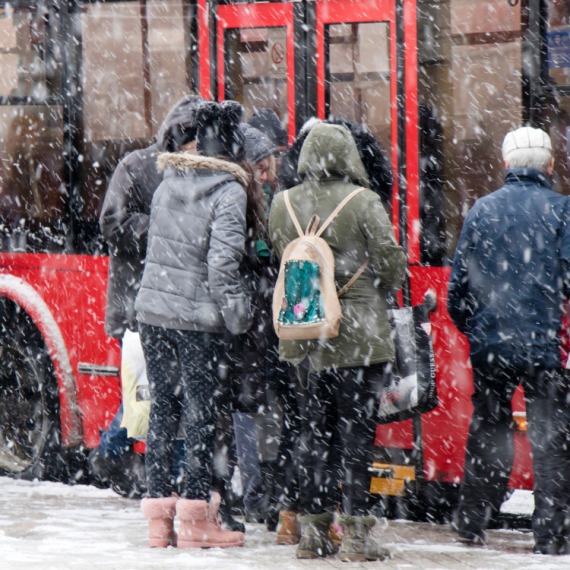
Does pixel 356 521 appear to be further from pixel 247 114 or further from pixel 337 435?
pixel 247 114

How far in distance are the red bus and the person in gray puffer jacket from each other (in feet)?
2.95

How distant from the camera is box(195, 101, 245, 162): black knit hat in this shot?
4980 mm

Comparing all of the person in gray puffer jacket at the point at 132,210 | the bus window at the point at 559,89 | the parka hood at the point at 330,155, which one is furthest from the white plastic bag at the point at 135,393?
the bus window at the point at 559,89

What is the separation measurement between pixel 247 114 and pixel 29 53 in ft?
5.54

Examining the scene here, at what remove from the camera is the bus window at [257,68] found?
5945 mm

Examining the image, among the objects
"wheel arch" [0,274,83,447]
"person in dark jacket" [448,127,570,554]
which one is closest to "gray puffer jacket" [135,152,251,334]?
"person in dark jacket" [448,127,570,554]

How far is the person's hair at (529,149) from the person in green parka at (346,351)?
752mm

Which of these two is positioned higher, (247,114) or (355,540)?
(247,114)

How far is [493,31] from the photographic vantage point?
17.8ft

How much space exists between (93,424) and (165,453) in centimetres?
182

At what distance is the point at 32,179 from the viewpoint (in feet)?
22.8

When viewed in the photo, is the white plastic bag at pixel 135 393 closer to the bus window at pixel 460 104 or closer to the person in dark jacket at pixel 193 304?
the person in dark jacket at pixel 193 304

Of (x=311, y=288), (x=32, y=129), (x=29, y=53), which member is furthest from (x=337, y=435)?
(x=29, y=53)

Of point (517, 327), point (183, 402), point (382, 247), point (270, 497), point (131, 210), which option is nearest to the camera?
point (382, 247)
